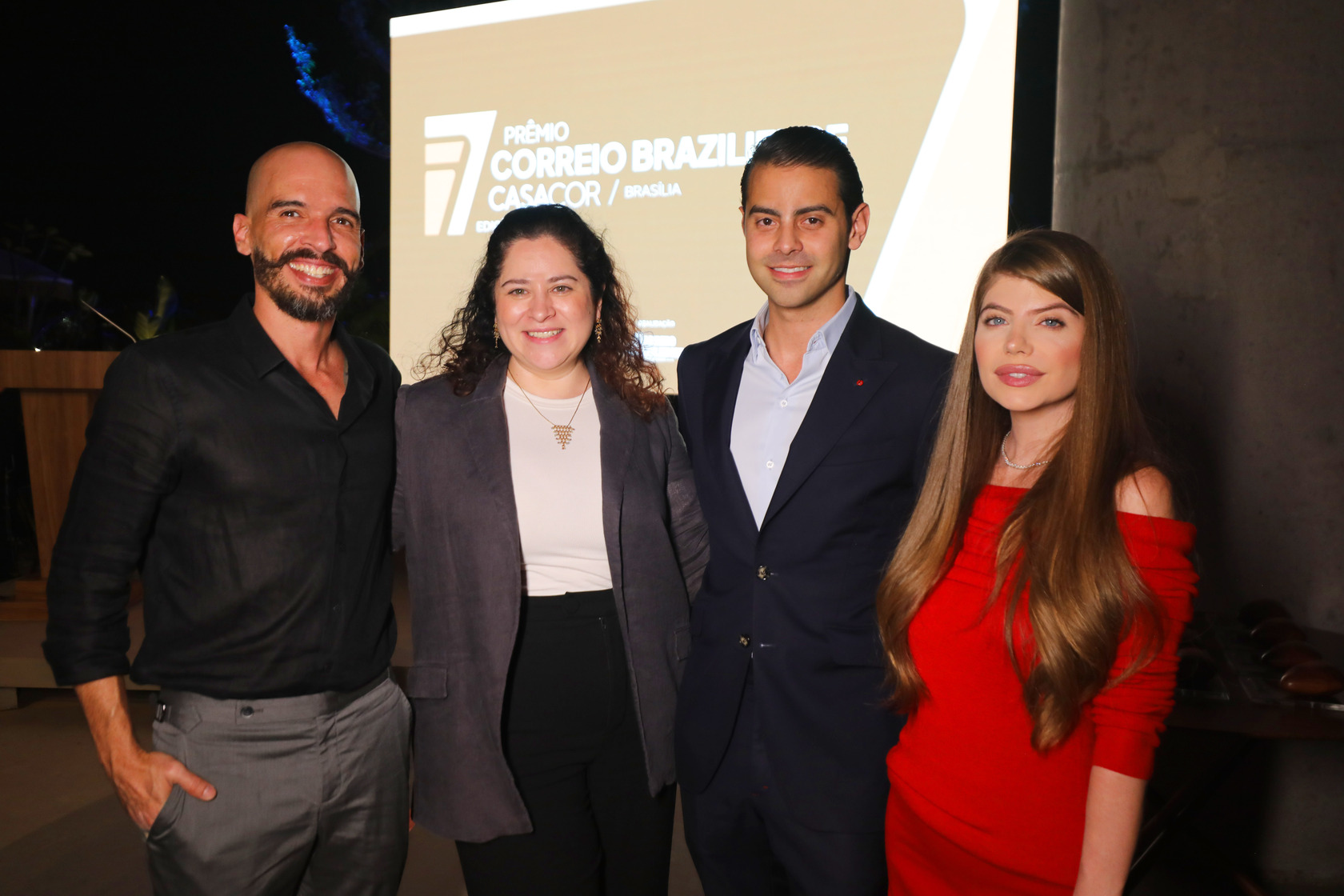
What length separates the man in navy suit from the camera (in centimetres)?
148

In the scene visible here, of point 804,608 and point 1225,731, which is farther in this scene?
point 1225,731

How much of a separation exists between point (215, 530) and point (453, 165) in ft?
10.2

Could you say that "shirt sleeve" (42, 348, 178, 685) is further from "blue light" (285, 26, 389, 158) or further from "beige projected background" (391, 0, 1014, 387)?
"blue light" (285, 26, 389, 158)

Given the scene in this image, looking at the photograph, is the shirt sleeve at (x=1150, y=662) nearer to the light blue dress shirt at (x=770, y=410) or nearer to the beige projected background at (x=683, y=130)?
the light blue dress shirt at (x=770, y=410)

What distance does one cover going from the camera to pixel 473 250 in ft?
13.5

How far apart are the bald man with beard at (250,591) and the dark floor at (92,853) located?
123cm

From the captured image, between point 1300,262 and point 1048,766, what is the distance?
2.09 m

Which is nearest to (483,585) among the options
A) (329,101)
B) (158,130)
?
(329,101)

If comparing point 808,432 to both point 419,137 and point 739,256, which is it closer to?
point 739,256

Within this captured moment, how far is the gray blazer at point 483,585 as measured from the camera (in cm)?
147

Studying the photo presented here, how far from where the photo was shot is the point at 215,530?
144 cm

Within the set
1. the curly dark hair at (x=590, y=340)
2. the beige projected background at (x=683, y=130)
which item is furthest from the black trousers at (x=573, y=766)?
the beige projected background at (x=683, y=130)

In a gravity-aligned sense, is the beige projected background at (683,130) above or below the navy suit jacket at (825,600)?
above

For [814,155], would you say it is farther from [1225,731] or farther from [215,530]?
[1225,731]
